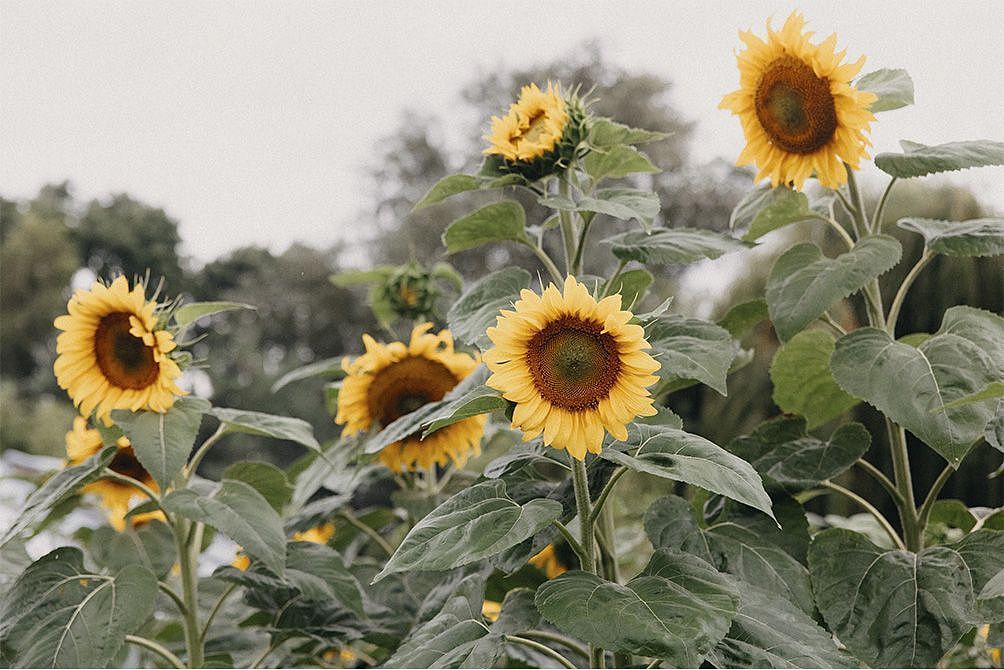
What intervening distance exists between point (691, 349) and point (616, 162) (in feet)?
0.80

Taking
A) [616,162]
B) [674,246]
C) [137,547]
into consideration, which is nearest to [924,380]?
[674,246]

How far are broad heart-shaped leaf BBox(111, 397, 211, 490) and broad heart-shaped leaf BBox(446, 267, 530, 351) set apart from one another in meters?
0.24

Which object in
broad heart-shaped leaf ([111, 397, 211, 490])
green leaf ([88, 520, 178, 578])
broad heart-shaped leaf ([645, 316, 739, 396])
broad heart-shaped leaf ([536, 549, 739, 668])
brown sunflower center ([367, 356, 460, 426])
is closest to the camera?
broad heart-shaped leaf ([536, 549, 739, 668])

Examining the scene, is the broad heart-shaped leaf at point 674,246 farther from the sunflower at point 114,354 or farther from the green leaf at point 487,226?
the sunflower at point 114,354

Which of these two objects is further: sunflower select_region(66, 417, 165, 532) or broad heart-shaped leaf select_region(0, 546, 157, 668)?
sunflower select_region(66, 417, 165, 532)

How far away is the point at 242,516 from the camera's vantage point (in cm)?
82

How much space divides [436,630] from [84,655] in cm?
30

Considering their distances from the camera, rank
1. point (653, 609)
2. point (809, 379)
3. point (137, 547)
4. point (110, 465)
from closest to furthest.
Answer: point (653, 609), point (809, 379), point (110, 465), point (137, 547)

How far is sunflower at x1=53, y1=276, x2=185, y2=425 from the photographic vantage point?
0.86m

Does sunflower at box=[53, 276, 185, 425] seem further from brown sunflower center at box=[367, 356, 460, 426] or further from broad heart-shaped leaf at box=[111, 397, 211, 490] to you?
brown sunflower center at box=[367, 356, 460, 426]

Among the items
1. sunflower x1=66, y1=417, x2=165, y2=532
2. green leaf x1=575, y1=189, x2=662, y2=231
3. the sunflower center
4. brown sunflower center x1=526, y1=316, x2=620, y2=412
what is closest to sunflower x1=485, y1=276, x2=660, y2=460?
brown sunflower center x1=526, y1=316, x2=620, y2=412

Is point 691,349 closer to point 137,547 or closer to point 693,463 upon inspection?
point 693,463

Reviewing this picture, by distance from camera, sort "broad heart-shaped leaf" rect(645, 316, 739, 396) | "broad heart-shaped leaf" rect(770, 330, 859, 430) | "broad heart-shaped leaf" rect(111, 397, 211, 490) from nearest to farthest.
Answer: "broad heart-shaped leaf" rect(645, 316, 739, 396), "broad heart-shaped leaf" rect(111, 397, 211, 490), "broad heart-shaped leaf" rect(770, 330, 859, 430)

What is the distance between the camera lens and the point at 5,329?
305 inches
